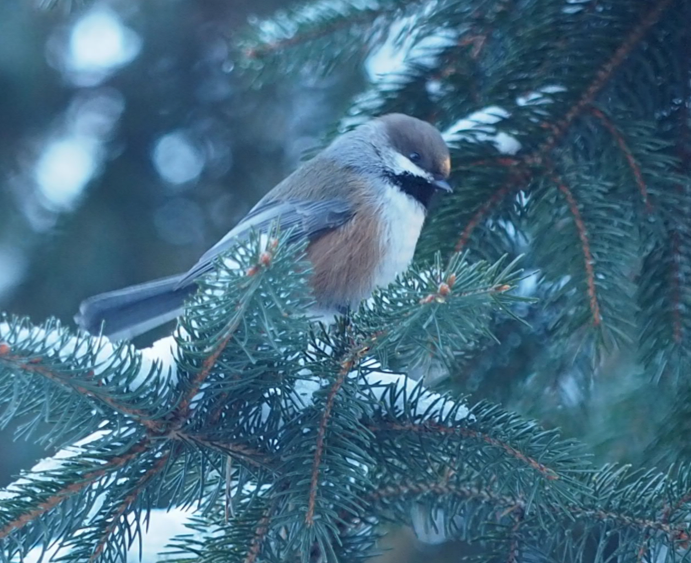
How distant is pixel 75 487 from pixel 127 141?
9.61 ft

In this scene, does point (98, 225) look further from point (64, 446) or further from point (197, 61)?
point (64, 446)

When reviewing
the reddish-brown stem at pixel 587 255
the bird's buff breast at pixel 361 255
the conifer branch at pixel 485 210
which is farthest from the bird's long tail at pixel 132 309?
the reddish-brown stem at pixel 587 255

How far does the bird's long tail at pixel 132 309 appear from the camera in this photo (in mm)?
2062

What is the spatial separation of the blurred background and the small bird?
3.47 ft

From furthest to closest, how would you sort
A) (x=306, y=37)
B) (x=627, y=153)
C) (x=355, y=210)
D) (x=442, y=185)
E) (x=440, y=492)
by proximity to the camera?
1. (x=355, y=210)
2. (x=306, y=37)
3. (x=442, y=185)
4. (x=627, y=153)
5. (x=440, y=492)

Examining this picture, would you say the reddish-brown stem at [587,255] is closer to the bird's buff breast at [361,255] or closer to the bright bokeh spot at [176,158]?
the bird's buff breast at [361,255]

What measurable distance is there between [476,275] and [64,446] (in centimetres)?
78

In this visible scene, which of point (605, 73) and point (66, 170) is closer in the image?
point (605, 73)

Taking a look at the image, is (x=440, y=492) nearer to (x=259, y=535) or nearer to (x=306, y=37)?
(x=259, y=535)

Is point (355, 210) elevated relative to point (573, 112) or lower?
lower

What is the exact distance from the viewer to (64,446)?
142 cm

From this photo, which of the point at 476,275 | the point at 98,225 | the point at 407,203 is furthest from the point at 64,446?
the point at 98,225

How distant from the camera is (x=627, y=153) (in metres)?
2.09

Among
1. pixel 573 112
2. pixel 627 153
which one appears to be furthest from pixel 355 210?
pixel 627 153
